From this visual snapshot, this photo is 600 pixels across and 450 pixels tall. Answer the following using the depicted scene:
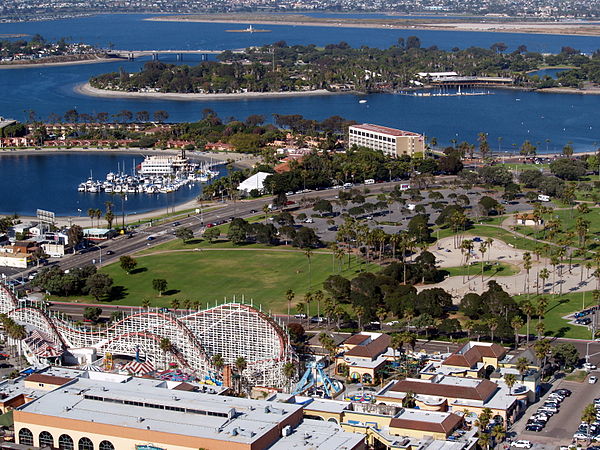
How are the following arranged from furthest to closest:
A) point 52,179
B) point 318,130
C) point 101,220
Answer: point 318,130 < point 52,179 < point 101,220

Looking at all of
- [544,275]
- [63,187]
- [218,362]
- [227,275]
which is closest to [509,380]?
[218,362]

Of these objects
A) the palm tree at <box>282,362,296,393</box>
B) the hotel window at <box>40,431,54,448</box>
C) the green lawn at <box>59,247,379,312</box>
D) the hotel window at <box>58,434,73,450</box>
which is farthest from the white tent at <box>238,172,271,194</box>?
the hotel window at <box>58,434,73,450</box>

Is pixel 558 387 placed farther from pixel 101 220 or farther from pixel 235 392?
pixel 101 220

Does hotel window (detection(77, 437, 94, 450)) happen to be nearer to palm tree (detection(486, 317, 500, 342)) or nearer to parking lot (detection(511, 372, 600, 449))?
parking lot (detection(511, 372, 600, 449))

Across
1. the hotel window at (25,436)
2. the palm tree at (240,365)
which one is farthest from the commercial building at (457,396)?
the hotel window at (25,436)

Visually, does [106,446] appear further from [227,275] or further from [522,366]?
[227,275]

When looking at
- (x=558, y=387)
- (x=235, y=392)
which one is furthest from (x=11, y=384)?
(x=558, y=387)
